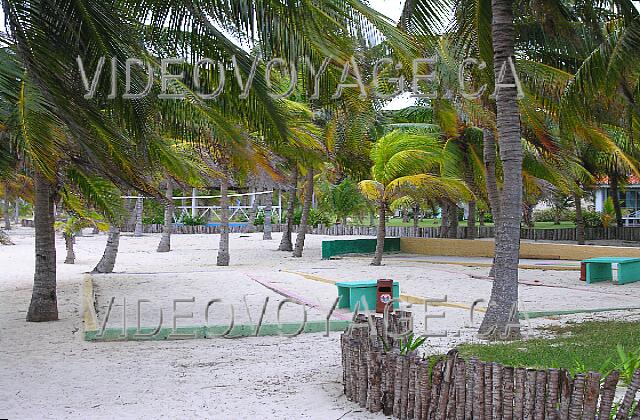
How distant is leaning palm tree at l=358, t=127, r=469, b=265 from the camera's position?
20344 mm

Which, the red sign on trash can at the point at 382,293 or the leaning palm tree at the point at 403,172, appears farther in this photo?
the leaning palm tree at the point at 403,172

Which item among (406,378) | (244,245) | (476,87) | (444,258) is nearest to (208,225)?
(244,245)

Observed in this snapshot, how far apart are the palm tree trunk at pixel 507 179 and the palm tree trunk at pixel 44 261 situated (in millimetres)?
6826

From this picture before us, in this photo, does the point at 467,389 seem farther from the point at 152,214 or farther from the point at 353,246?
the point at 152,214

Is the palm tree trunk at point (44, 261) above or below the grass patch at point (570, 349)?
above

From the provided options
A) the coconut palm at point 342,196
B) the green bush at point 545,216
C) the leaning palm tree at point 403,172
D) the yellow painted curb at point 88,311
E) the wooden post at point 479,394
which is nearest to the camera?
the wooden post at point 479,394

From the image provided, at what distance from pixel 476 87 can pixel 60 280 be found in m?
11.3

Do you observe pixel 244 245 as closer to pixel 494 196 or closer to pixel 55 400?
pixel 494 196

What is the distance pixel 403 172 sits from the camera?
2105 centimetres

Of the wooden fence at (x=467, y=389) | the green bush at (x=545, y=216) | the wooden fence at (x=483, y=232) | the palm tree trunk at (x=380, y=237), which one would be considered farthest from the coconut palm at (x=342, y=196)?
the wooden fence at (x=467, y=389)

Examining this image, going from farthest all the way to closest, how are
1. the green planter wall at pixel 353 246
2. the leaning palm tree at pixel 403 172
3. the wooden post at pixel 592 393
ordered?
the green planter wall at pixel 353 246
the leaning palm tree at pixel 403 172
the wooden post at pixel 592 393

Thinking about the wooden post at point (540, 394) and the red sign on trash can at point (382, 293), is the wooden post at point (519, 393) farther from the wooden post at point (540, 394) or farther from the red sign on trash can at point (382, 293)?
the red sign on trash can at point (382, 293)

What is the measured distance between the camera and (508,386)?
17.0 feet

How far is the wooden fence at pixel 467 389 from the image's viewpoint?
4.91 m
